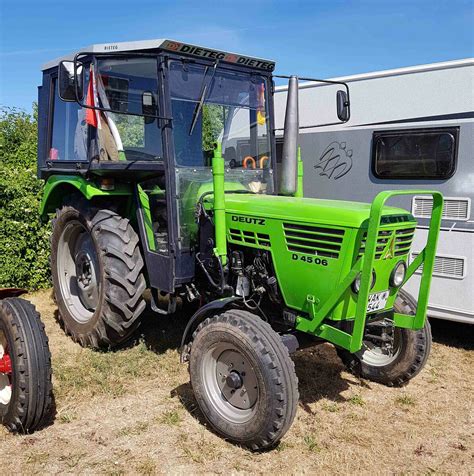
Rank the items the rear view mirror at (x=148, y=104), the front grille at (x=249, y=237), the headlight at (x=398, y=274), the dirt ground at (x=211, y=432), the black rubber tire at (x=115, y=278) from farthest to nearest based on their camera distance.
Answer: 1. the black rubber tire at (x=115, y=278)
2. the rear view mirror at (x=148, y=104)
3. the front grille at (x=249, y=237)
4. the headlight at (x=398, y=274)
5. the dirt ground at (x=211, y=432)

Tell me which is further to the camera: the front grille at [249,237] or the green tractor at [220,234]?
the front grille at [249,237]

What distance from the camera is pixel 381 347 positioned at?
4195 millimetres

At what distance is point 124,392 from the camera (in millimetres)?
3977

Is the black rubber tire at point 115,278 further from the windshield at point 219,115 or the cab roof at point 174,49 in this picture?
the cab roof at point 174,49

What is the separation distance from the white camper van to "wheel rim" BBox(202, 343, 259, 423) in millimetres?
2650

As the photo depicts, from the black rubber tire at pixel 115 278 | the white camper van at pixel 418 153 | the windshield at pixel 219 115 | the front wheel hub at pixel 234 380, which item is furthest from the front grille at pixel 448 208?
the black rubber tire at pixel 115 278

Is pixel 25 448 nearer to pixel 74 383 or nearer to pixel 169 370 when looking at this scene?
pixel 74 383

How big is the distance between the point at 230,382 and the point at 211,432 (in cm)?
39

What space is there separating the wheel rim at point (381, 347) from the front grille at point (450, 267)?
50.0 inches

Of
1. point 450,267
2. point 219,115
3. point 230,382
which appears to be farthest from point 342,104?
point 230,382

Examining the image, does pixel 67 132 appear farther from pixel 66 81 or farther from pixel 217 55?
pixel 217 55

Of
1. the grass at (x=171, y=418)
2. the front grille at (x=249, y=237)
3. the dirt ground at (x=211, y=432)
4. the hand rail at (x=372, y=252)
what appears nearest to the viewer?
the hand rail at (x=372, y=252)

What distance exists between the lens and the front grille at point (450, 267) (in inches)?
197

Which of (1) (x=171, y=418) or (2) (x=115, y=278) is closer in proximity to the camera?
→ (1) (x=171, y=418)
